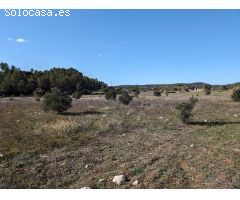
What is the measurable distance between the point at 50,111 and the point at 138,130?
1544 centimetres

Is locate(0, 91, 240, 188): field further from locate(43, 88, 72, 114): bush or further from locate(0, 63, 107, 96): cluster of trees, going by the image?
locate(0, 63, 107, 96): cluster of trees

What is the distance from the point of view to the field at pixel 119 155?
44.9ft

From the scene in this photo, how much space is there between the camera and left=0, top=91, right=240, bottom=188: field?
13688mm

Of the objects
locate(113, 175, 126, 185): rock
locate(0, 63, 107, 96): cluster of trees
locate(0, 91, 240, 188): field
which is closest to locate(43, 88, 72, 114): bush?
locate(0, 91, 240, 188): field

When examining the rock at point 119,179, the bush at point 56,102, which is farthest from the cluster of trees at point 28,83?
the rock at point 119,179

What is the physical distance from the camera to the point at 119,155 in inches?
697

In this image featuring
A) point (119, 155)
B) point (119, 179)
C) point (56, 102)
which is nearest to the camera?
point (119, 179)

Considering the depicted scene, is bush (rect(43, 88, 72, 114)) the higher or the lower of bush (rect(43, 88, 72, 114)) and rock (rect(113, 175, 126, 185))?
the higher

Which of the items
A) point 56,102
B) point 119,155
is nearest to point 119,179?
point 119,155

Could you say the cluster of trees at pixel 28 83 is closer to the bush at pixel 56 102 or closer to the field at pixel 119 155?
the bush at pixel 56 102

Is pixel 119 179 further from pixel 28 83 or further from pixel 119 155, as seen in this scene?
pixel 28 83

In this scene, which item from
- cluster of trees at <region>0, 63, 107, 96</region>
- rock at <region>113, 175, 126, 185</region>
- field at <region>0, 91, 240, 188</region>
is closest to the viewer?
rock at <region>113, 175, 126, 185</region>
